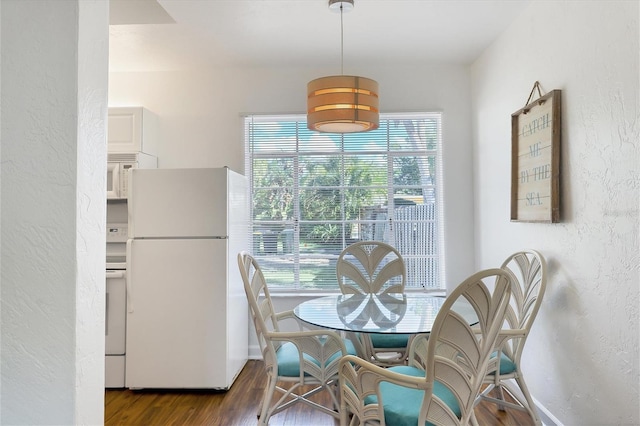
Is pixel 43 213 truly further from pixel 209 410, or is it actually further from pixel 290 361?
pixel 209 410

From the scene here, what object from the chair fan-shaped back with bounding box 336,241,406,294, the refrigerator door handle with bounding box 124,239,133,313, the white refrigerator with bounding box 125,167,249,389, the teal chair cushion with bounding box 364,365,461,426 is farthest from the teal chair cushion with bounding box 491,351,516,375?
the refrigerator door handle with bounding box 124,239,133,313

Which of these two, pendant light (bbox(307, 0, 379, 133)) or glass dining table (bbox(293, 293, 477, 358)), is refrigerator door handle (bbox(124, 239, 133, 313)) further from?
pendant light (bbox(307, 0, 379, 133))

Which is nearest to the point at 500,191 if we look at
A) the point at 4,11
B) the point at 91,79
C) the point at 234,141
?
the point at 234,141

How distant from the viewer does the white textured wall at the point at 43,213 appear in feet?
3.60

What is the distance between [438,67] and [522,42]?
3.19 ft

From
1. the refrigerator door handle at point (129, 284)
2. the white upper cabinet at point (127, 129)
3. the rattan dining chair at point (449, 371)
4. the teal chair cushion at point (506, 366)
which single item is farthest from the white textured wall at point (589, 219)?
the white upper cabinet at point (127, 129)

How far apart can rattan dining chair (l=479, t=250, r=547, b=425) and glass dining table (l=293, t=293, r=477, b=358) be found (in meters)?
0.24

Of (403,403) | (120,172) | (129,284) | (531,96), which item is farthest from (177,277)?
(531,96)

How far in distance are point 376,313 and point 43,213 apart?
1.65 metres

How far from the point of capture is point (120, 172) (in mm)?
3209

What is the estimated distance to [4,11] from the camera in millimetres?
1112

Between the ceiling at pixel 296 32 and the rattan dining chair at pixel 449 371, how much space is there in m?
1.99

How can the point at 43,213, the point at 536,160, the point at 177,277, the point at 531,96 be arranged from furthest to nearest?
1. the point at 177,277
2. the point at 531,96
3. the point at 536,160
4. the point at 43,213

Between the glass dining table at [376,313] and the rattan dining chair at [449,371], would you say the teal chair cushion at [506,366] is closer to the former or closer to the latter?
the glass dining table at [376,313]
